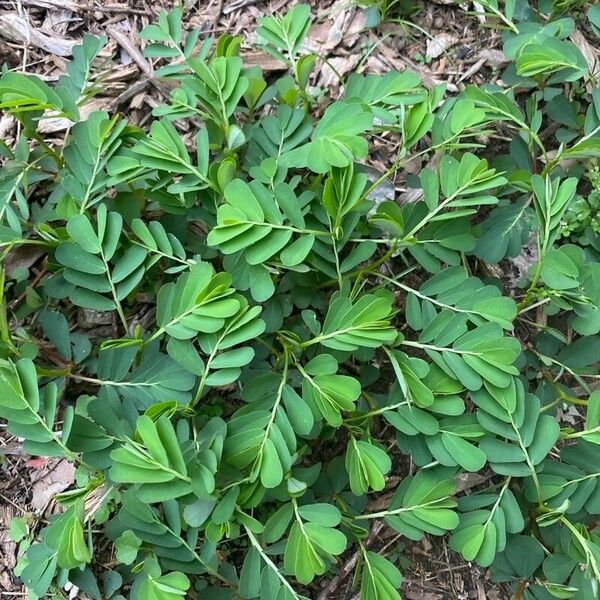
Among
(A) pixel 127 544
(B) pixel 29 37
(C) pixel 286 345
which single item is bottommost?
(A) pixel 127 544

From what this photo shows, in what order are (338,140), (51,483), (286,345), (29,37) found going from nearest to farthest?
(338,140)
(286,345)
(51,483)
(29,37)

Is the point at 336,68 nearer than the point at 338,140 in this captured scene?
No

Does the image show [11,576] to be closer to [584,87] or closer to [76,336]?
[76,336]

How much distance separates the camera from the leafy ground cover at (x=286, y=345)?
1.15 metres

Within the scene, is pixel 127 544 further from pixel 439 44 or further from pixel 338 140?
pixel 439 44

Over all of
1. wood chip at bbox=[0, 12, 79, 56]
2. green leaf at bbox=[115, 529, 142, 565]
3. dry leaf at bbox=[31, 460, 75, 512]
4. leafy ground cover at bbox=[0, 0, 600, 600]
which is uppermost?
wood chip at bbox=[0, 12, 79, 56]

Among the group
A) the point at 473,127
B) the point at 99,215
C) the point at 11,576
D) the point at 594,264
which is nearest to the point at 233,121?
the point at 99,215

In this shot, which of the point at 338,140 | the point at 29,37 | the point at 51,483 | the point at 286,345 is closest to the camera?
the point at 338,140

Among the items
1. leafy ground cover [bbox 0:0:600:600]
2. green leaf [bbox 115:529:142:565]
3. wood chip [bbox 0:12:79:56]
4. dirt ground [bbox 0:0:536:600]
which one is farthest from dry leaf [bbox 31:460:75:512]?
wood chip [bbox 0:12:79:56]

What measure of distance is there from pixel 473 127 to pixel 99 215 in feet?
2.43

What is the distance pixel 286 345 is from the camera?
126cm

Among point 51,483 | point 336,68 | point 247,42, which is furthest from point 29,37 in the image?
point 51,483

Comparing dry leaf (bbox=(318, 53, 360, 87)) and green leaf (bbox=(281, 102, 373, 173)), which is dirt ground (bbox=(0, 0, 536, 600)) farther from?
green leaf (bbox=(281, 102, 373, 173))

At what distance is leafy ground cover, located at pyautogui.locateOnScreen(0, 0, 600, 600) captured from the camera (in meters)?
1.15
